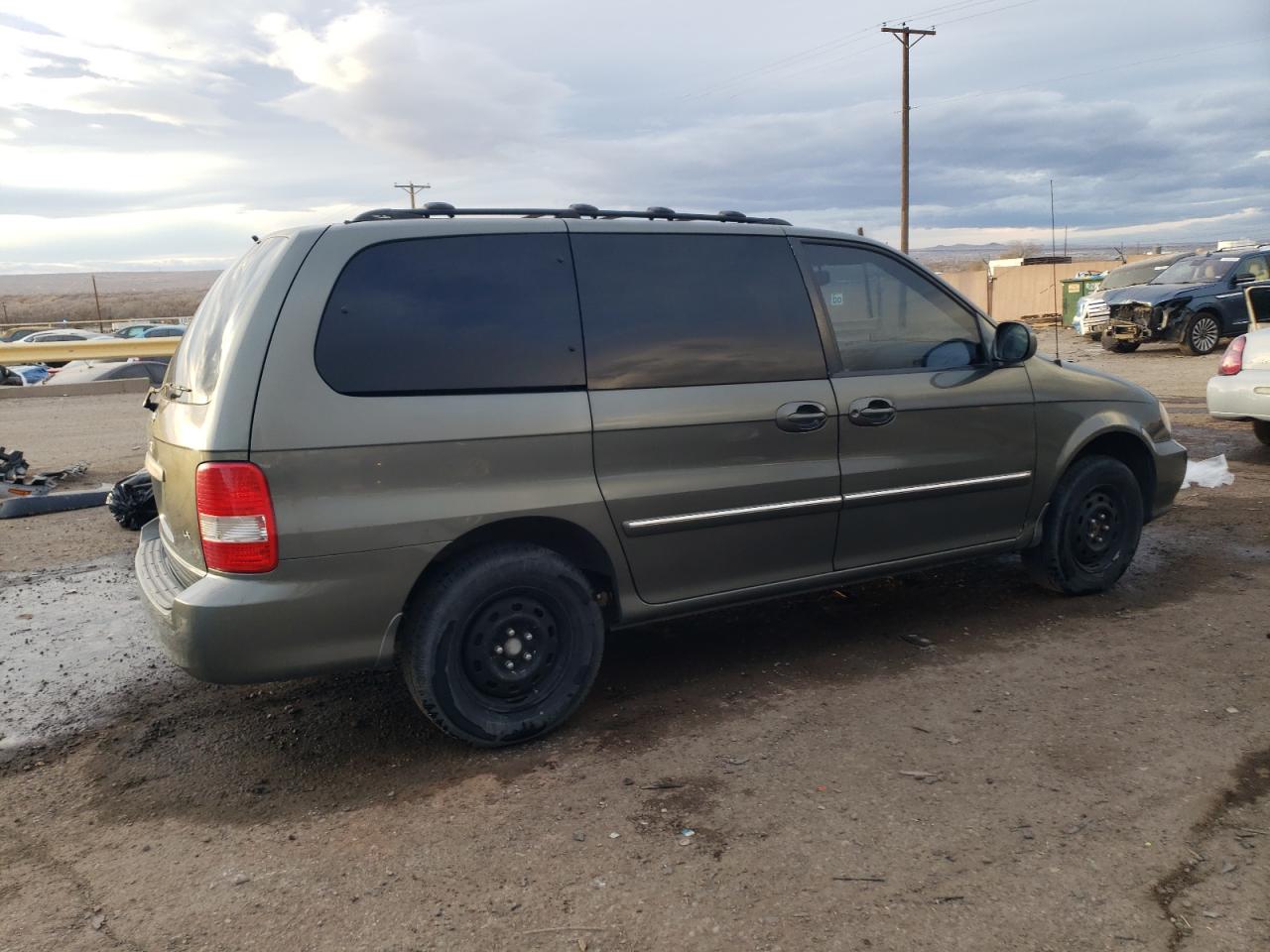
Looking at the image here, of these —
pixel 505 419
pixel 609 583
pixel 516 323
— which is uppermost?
pixel 516 323

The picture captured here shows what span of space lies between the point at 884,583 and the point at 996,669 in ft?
4.84

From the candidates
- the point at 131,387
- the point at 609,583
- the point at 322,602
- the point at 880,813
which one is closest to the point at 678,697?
the point at 609,583

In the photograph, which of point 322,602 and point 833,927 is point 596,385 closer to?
point 322,602

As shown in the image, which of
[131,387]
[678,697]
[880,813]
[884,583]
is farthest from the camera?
[131,387]

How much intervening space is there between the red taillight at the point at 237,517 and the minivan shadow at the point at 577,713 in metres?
0.85

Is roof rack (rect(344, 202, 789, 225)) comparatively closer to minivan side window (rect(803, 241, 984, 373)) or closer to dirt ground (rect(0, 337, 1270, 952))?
minivan side window (rect(803, 241, 984, 373))

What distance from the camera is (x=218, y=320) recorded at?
369 cm

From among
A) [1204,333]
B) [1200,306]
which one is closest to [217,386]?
[1200,306]

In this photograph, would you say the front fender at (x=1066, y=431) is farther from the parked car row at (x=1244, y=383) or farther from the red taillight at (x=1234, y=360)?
the red taillight at (x=1234, y=360)

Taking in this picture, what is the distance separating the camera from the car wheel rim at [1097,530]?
5273 millimetres

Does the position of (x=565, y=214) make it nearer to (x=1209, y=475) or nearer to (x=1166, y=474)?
(x=1166, y=474)

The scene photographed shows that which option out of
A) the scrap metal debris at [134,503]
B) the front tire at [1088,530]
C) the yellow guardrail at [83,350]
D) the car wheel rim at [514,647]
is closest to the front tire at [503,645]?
the car wheel rim at [514,647]

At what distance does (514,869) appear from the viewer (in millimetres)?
2973

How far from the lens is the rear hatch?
129 inches
